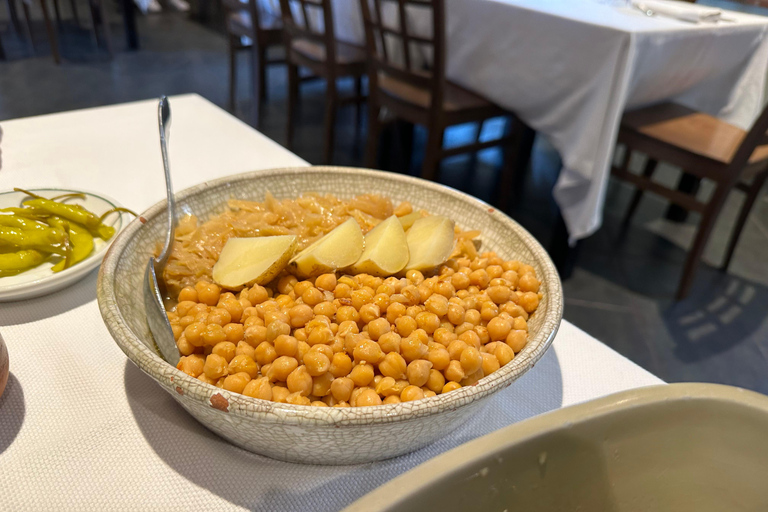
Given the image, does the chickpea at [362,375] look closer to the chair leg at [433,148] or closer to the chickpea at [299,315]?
the chickpea at [299,315]

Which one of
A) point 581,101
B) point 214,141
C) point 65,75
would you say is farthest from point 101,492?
point 65,75

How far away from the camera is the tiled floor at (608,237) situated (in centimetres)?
206

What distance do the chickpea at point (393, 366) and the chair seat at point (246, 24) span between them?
321cm

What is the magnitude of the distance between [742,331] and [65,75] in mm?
5083

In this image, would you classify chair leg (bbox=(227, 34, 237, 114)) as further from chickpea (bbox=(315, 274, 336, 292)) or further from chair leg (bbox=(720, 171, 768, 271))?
chickpea (bbox=(315, 274, 336, 292))

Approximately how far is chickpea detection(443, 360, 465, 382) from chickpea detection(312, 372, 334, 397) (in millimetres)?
145

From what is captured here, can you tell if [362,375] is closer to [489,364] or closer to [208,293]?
[489,364]

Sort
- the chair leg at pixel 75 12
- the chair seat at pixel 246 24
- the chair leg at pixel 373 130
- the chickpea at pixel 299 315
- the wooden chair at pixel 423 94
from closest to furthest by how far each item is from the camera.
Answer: the chickpea at pixel 299 315, the wooden chair at pixel 423 94, the chair leg at pixel 373 130, the chair seat at pixel 246 24, the chair leg at pixel 75 12

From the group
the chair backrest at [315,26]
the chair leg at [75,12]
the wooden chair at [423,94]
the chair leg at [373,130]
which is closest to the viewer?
the wooden chair at [423,94]

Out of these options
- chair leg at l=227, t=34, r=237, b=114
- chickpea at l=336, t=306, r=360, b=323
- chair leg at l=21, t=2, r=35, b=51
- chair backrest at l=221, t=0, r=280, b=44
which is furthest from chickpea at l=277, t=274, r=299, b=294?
chair leg at l=21, t=2, r=35, b=51

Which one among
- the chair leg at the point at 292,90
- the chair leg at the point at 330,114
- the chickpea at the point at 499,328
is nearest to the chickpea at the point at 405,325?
the chickpea at the point at 499,328

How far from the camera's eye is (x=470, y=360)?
606 millimetres

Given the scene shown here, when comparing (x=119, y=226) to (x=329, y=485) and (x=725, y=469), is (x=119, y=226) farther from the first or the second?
(x=725, y=469)

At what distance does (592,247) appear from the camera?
103 inches
